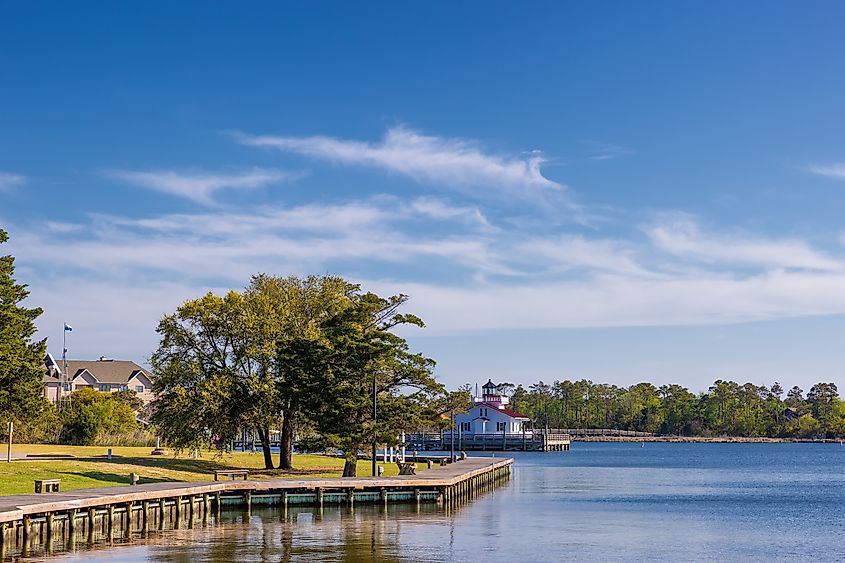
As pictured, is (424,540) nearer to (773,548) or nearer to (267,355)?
(773,548)

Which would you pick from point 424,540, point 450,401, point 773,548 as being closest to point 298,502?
point 450,401

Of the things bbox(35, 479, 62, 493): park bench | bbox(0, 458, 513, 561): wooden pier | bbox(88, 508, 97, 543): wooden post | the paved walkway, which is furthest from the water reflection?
bbox(35, 479, 62, 493): park bench

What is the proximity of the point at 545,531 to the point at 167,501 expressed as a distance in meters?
17.9

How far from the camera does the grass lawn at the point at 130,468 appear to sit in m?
52.5

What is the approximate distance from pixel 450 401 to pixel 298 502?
11.2 m

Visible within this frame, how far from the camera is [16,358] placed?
5253 centimetres

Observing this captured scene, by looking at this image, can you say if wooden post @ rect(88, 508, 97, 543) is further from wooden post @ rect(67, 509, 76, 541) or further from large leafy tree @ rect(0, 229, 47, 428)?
large leafy tree @ rect(0, 229, 47, 428)

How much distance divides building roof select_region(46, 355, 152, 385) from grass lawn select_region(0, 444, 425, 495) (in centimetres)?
8718

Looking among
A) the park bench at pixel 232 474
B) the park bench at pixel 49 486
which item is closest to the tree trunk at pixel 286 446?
the park bench at pixel 232 474

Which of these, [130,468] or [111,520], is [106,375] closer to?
[130,468]

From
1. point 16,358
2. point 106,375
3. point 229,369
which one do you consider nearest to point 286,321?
point 229,369

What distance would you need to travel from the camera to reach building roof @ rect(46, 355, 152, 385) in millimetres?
165350

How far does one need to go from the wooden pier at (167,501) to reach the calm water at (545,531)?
146 cm

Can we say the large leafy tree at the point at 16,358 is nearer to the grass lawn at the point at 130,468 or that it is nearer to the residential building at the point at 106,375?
the grass lawn at the point at 130,468
